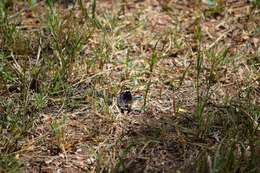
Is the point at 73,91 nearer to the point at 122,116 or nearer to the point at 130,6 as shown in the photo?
the point at 122,116

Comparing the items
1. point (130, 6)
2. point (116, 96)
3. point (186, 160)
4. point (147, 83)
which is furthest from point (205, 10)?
point (186, 160)

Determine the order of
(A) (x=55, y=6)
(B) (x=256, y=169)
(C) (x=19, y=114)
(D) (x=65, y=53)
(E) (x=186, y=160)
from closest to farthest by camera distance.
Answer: (B) (x=256, y=169) → (E) (x=186, y=160) → (C) (x=19, y=114) → (D) (x=65, y=53) → (A) (x=55, y=6)

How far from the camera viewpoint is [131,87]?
199 cm

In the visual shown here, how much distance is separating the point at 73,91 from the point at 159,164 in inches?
21.2

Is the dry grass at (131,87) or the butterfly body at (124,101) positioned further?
the butterfly body at (124,101)

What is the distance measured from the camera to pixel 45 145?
1684 mm

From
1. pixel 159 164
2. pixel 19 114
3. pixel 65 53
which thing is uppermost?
pixel 65 53

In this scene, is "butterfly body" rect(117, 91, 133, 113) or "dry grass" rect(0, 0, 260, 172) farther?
"butterfly body" rect(117, 91, 133, 113)

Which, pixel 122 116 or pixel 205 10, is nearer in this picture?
A: pixel 122 116

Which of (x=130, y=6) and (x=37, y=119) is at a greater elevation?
(x=130, y=6)

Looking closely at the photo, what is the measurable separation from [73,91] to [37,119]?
23 cm

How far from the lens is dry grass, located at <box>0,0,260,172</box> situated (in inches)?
64.1

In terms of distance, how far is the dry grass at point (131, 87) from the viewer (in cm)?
163

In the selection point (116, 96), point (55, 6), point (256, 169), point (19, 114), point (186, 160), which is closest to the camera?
point (256, 169)
